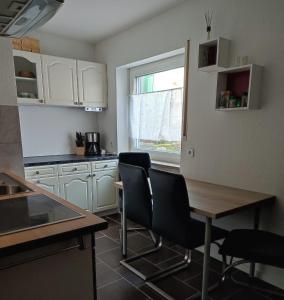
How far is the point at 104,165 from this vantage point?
3.29m

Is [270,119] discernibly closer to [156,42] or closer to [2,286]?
[156,42]

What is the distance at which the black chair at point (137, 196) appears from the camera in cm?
196

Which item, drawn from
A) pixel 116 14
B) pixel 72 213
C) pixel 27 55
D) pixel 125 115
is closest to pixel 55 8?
pixel 72 213

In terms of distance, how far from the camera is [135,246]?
2578 millimetres

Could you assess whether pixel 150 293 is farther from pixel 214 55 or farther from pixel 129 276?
pixel 214 55

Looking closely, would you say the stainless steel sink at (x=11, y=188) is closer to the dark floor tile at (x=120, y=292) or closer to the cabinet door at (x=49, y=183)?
the dark floor tile at (x=120, y=292)

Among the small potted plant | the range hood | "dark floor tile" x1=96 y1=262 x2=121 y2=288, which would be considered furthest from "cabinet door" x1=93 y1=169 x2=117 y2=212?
the range hood

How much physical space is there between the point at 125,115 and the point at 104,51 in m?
0.99

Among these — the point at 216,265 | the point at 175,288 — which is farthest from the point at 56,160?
the point at 216,265

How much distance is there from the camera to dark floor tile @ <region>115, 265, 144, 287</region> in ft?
6.51

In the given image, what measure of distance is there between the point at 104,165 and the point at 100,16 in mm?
1804

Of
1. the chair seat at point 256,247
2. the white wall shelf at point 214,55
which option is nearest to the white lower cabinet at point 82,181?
the white wall shelf at point 214,55

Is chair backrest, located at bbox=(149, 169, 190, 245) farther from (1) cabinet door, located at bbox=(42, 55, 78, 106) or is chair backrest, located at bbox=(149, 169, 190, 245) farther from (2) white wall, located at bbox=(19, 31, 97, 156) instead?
(2) white wall, located at bbox=(19, 31, 97, 156)

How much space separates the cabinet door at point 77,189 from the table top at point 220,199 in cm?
150
